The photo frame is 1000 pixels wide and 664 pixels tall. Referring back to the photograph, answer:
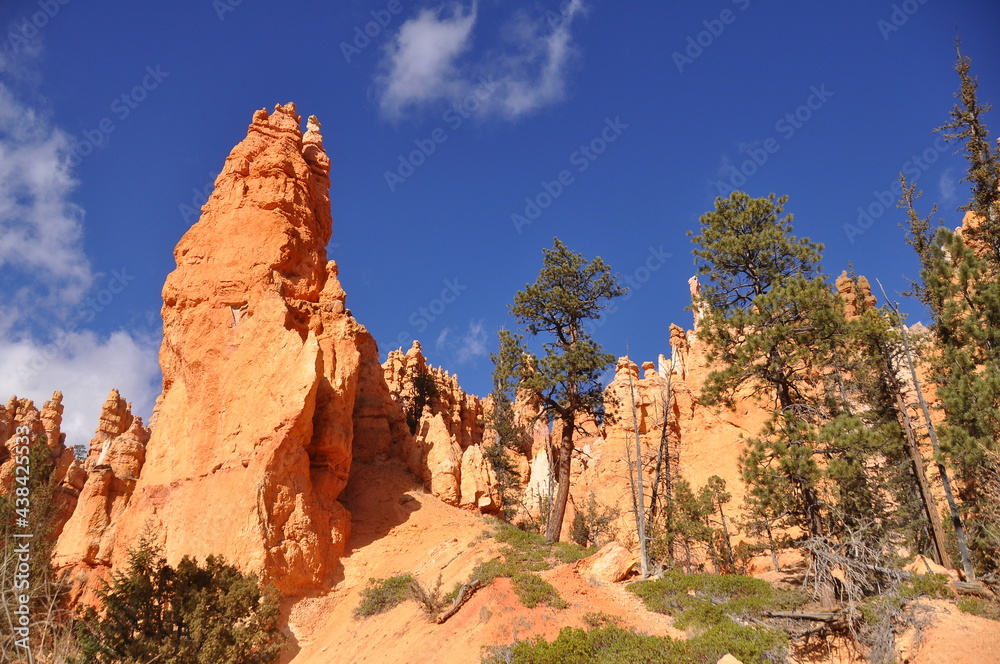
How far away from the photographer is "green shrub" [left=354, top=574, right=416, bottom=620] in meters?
17.8

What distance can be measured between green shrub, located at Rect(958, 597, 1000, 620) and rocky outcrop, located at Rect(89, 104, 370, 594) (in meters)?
17.1

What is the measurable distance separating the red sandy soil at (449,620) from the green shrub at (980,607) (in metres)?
0.21

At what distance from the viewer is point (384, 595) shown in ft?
59.9

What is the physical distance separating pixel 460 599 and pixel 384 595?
3444 millimetres

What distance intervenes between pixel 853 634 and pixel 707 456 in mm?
28633

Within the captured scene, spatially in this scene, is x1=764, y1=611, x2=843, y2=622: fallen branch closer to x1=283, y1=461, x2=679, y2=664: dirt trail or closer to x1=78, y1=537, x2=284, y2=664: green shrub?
x1=283, y1=461, x2=679, y2=664: dirt trail


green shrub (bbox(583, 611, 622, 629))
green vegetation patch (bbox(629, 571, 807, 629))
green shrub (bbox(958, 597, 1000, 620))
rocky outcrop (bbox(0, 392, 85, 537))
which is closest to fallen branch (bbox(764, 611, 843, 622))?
green vegetation patch (bbox(629, 571, 807, 629))

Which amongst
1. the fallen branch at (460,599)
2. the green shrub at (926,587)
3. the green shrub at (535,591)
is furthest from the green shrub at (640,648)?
the green shrub at (926,587)

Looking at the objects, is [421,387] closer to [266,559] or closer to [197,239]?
[197,239]

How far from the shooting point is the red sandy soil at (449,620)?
12.2 m

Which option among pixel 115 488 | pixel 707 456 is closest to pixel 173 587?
pixel 115 488

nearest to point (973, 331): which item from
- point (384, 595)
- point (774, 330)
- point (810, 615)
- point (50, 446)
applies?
point (774, 330)

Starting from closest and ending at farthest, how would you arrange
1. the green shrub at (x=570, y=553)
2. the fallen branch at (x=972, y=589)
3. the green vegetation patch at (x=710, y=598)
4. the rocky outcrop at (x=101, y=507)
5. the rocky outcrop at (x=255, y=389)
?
the fallen branch at (x=972, y=589), the green vegetation patch at (x=710, y=598), the green shrub at (x=570, y=553), the rocky outcrop at (x=255, y=389), the rocky outcrop at (x=101, y=507)

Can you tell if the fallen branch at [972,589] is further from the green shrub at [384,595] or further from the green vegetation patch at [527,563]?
the green shrub at [384,595]
